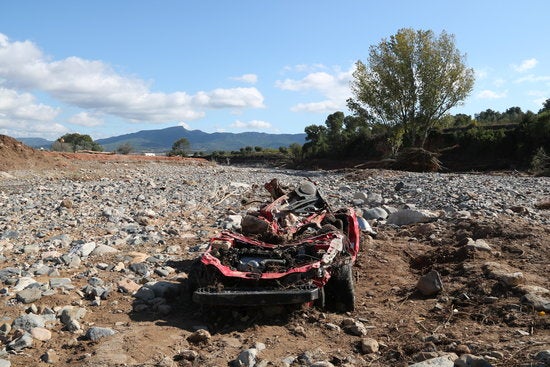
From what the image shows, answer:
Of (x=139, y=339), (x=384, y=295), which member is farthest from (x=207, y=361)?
(x=384, y=295)

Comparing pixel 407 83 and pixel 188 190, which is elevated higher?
pixel 407 83

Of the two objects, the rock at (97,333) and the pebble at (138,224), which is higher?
the pebble at (138,224)

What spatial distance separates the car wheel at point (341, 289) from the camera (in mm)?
5059

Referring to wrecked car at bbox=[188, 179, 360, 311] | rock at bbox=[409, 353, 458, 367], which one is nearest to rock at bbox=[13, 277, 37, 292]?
wrecked car at bbox=[188, 179, 360, 311]

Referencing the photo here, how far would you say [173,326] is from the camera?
186 inches

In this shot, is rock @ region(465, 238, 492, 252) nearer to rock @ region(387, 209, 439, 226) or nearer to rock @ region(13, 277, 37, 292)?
rock @ region(387, 209, 439, 226)

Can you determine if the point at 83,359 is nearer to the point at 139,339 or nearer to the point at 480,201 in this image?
the point at 139,339

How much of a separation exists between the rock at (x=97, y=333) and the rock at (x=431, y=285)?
3.46 m

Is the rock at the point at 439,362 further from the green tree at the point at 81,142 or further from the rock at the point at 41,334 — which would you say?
the green tree at the point at 81,142

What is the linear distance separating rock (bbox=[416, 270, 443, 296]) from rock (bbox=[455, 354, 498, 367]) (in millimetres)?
2006

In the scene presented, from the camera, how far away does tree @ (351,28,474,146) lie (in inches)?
1312

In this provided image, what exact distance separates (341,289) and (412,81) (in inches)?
1252

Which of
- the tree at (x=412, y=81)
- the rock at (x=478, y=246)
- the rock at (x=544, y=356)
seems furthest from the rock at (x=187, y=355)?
the tree at (x=412, y=81)

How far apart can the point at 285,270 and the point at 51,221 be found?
21.8ft
